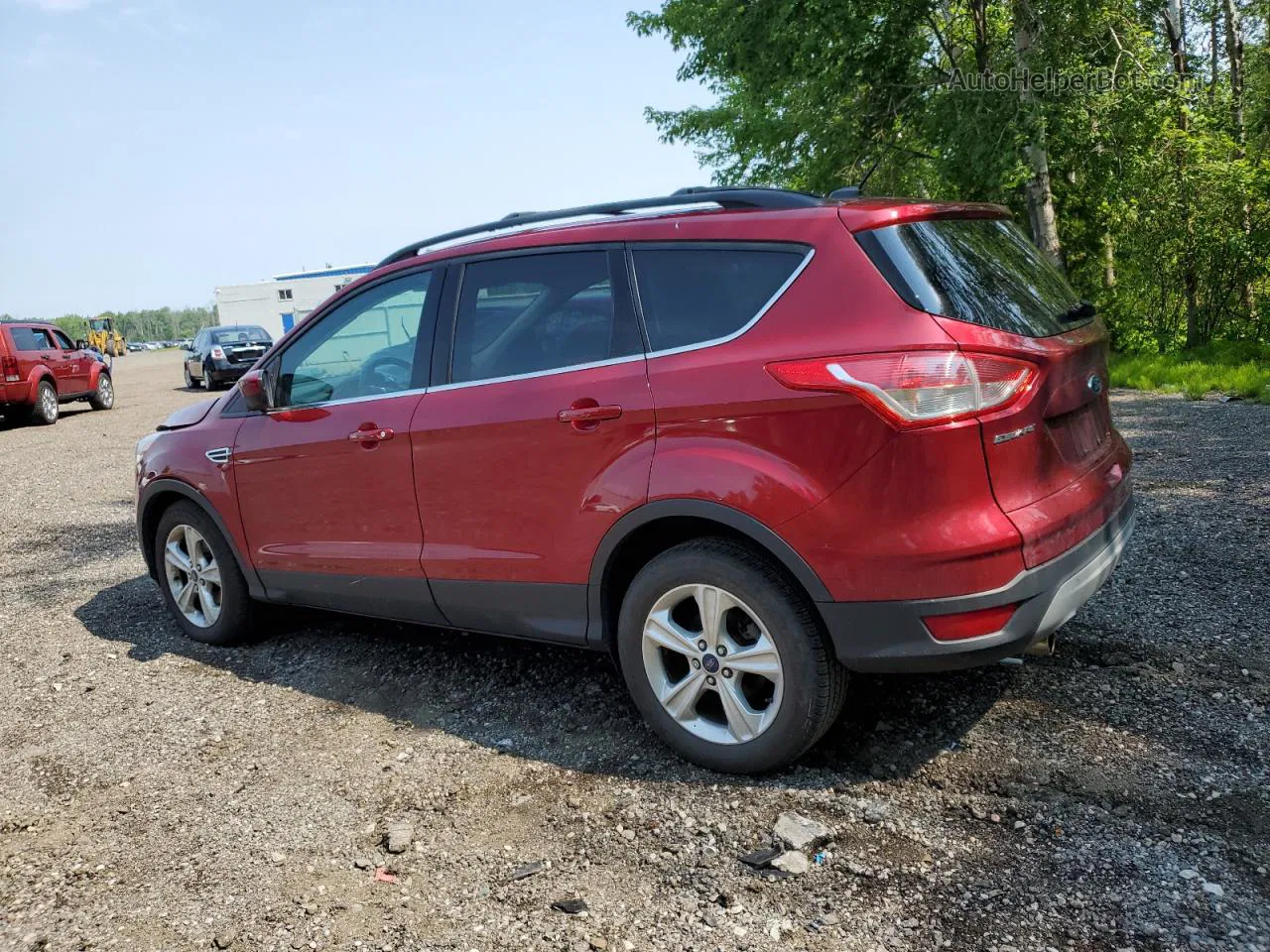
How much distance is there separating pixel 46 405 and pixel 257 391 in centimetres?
1605

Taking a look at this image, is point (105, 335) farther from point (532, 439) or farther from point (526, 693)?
point (532, 439)

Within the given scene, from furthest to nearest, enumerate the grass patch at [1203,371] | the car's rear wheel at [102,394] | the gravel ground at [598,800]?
the car's rear wheel at [102,394] → the grass patch at [1203,371] → the gravel ground at [598,800]

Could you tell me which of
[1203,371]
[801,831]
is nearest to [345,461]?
[801,831]

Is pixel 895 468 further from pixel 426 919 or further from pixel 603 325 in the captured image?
pixel 426 919

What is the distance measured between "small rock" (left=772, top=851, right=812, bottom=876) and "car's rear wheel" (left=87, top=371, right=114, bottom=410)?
20753 mm

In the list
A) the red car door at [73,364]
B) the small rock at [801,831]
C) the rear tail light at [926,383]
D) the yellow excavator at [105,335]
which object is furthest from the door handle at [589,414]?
the yellow excavator at [105,335]

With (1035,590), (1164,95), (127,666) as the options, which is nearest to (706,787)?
(1035,590)

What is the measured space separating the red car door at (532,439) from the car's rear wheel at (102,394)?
1916cm

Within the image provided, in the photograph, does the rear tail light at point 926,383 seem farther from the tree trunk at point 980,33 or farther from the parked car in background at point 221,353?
the parked car in background at point 221,353

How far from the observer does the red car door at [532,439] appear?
3471 mm

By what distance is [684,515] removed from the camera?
327cm

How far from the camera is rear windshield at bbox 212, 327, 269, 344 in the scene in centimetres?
2611

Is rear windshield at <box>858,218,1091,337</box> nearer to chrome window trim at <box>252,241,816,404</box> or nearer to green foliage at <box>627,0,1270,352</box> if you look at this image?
chrome window trim at <box>252,241,816,404</box>

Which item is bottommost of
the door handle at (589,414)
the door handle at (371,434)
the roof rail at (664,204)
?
the door handle at (371,434)
